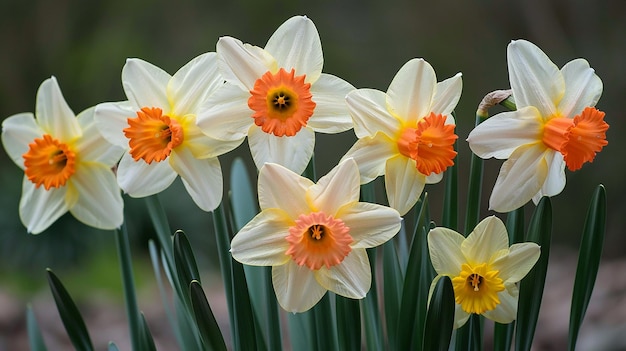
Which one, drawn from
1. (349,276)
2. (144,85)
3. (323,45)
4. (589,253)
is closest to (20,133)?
(144,85)

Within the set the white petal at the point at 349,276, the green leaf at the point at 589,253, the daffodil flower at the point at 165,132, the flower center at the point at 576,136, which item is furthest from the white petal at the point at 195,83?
the green leaf at the point at 589,253

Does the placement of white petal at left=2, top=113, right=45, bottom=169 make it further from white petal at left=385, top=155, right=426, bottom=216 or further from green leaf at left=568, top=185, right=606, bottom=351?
green leaf at left=568, top=185, right=606, bottom=351

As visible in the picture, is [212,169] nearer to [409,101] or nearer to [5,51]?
[409,101]

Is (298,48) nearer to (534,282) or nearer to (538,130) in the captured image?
(538,130)

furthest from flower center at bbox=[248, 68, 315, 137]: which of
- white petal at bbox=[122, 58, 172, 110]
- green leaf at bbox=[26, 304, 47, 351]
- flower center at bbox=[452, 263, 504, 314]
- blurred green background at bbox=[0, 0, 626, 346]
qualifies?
blurred green background at bbox=[0, 0, 626, 346]

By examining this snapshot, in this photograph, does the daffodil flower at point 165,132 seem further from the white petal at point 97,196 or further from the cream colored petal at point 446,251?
the cream colored petal at point 446,251

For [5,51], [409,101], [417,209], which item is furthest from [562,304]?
[5,51]
